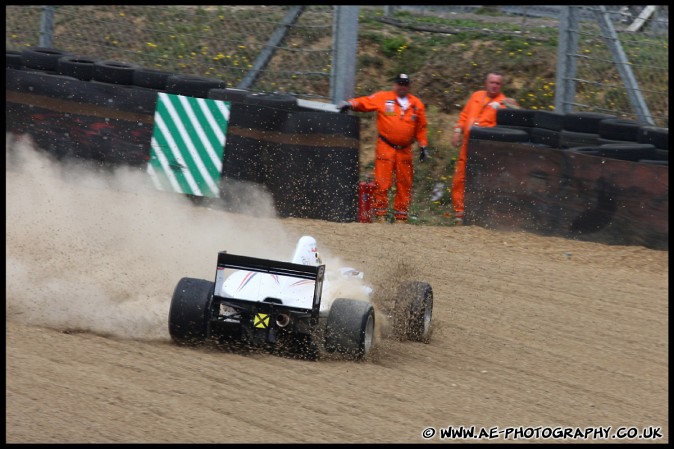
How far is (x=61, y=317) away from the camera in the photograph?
6957mm

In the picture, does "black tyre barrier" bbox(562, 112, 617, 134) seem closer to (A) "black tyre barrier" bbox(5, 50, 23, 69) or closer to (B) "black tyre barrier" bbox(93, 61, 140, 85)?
(B) "black tyre barrier" bbox(93, 61, 140, 85)

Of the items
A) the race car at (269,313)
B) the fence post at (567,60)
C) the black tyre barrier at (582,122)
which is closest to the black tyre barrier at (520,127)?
the black tyre barrier at (582,122)

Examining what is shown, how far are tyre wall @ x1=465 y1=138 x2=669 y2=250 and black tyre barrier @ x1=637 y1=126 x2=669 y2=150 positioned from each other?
2.09 feet

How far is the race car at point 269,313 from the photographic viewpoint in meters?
6.63

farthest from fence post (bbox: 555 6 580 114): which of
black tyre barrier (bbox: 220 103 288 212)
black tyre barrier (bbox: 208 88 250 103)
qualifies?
black tyre barrier (bbox: 208 88 250 103)

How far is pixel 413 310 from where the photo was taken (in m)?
7.67

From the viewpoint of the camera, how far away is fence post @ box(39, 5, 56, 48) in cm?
1431

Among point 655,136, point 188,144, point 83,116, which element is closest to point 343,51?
point 188,144

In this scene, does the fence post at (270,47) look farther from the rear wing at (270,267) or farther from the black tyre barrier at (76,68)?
the rear wing at (270,267)

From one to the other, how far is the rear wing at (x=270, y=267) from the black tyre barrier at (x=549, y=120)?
19.8 ft

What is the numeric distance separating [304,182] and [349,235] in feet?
3.40

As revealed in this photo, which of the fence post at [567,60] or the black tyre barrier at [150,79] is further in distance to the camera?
the fence post at [567,60]

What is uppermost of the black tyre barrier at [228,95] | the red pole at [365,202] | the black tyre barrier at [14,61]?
the black tyre barrier at [14,61]

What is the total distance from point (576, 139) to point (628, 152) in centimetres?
86
